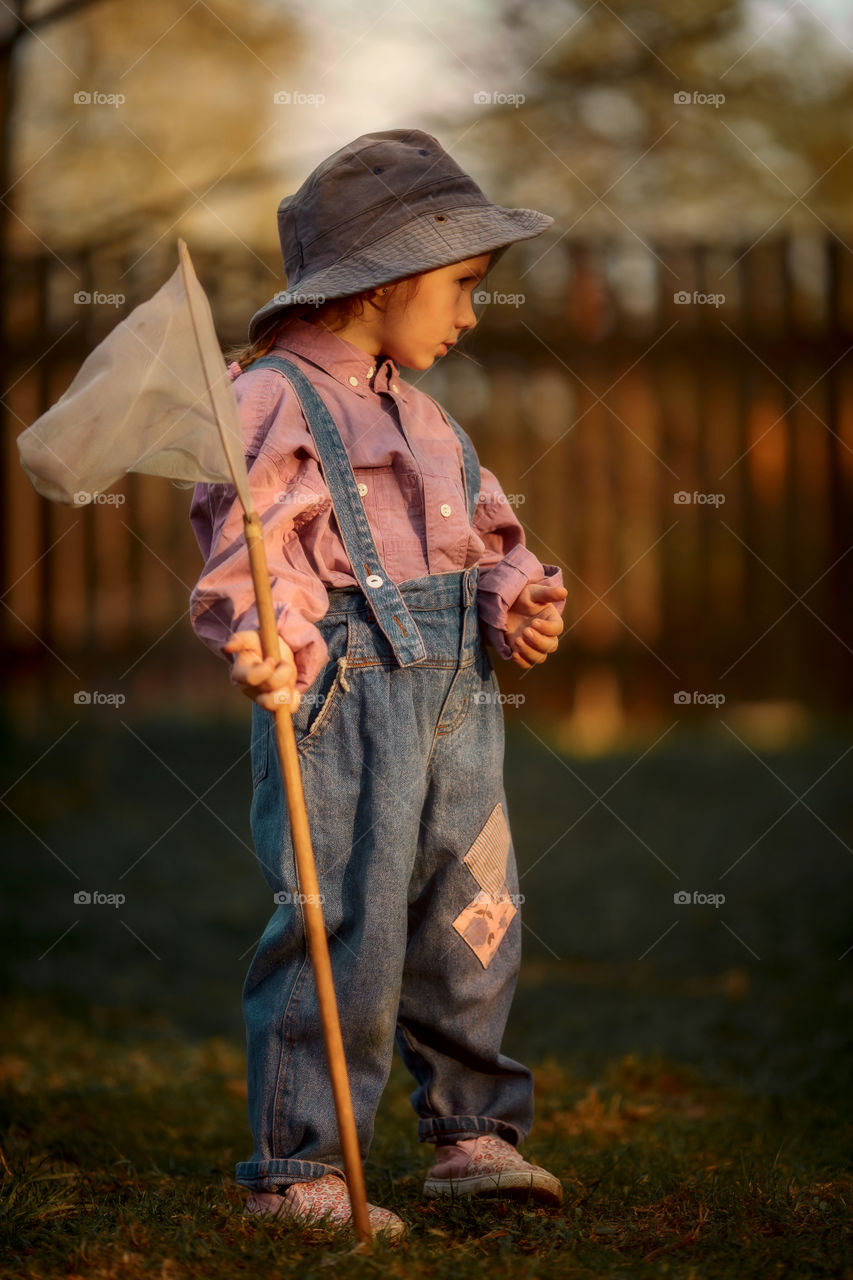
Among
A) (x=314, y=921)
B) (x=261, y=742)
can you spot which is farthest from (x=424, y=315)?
(x=314, y=921)

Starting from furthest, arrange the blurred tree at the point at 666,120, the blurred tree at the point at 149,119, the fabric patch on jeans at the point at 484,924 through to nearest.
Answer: the blurred tree at the point at 666,120
the blurred tree at the point at 149,119
the fabric patch on jeans at the point at 484,924

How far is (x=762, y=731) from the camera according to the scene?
632 cm

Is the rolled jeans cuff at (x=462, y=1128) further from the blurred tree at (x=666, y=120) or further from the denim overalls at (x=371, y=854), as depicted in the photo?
the blurred tree at (x=666, y=120)

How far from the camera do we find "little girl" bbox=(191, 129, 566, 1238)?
Answer: 200cm

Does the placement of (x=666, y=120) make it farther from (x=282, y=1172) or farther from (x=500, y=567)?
(x=282, y=1172)

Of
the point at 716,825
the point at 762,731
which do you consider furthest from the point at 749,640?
the point at 716,825

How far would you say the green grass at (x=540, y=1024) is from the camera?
1.91 metres

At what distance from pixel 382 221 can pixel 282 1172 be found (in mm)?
1441

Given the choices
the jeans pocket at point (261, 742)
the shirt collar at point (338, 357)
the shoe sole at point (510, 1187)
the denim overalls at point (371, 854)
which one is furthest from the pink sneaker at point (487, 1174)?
the shirt collar at point (338, 357)

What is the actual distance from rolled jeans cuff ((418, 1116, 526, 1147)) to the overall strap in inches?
30.1

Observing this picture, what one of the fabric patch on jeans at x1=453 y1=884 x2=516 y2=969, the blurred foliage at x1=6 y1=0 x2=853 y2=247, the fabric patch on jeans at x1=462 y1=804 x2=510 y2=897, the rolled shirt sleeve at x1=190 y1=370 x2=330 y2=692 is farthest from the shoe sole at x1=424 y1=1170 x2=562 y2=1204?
the blurred foliage at x1=6 y1=0 x2=853 y2=247

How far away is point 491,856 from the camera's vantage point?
216 cm

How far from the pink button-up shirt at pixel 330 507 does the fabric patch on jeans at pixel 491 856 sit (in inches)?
11.0

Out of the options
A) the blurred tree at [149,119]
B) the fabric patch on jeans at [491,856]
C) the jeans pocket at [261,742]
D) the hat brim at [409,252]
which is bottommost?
the fabric patch on jeans at [491,856]
